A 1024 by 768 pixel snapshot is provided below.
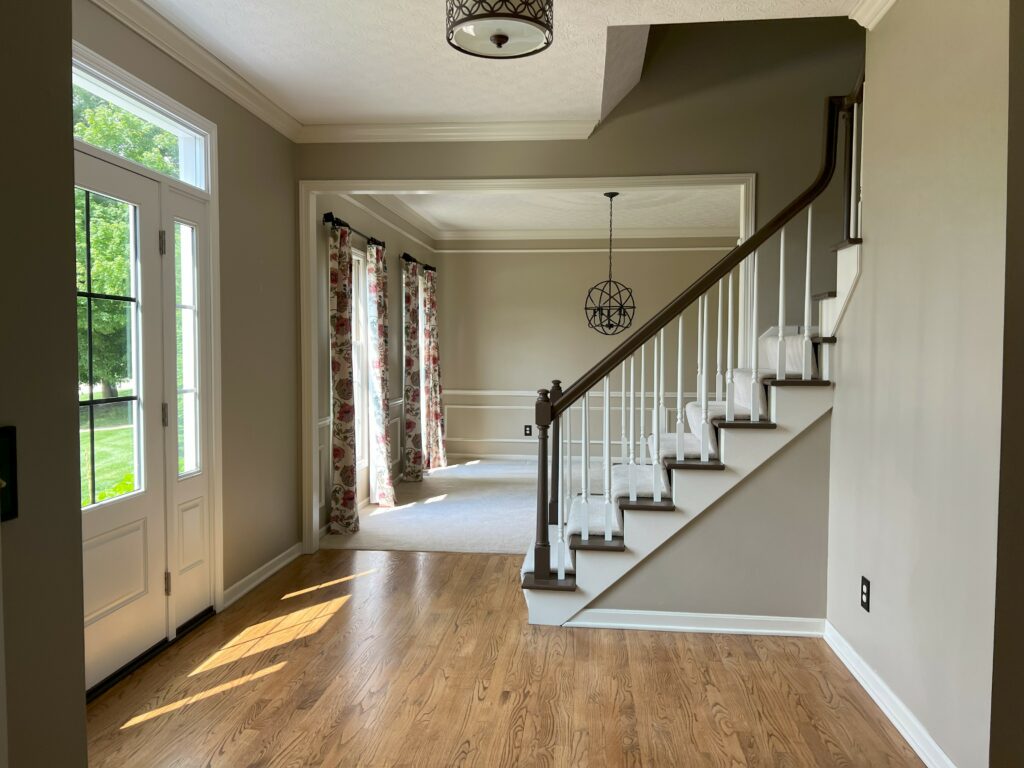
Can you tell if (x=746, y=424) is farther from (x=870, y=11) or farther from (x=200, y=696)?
(x=200, y=696)

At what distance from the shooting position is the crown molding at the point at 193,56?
9.65 ft

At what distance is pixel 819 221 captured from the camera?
4230 mm

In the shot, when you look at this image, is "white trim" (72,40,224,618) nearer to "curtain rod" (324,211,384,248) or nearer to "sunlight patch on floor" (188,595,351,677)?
"sunlight patch on floor" (188,595,351,677)

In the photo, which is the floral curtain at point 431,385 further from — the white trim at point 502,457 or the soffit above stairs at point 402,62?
the soffit above stairs at point 402,62

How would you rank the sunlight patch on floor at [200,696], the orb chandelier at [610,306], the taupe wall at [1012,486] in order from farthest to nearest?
the orb chandelier at [610,306] < the sunlight patch on floor at [200,696] < the taupe wall at [1012,486]

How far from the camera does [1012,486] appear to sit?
2.01 meters

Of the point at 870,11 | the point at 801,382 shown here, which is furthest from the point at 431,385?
the point at 870,11

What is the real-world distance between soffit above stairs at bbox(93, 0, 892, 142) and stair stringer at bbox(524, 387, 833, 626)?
5.48 feet

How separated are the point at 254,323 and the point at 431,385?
397 cm

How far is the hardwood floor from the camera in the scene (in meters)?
2.46

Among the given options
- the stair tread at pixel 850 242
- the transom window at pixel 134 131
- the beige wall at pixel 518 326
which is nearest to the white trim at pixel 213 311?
the transom window at pixel 134 131

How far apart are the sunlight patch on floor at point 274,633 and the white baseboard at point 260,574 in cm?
39

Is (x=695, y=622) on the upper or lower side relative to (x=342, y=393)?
lower

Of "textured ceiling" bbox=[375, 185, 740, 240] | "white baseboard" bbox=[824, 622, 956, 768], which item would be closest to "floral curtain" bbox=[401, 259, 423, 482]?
"textured ceiling" bbox=[375, 185, 740, 240]
